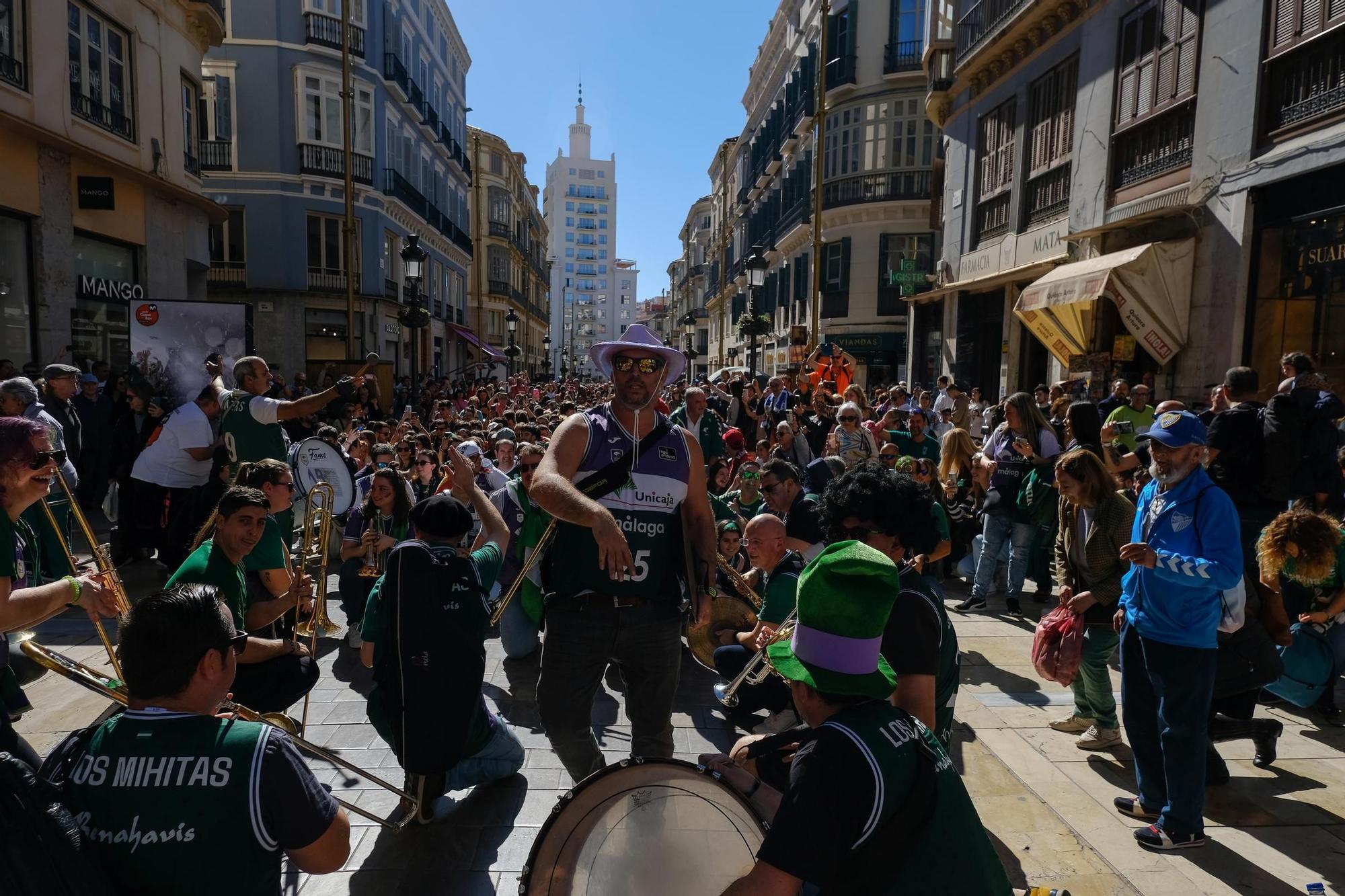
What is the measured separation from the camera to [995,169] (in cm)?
1725

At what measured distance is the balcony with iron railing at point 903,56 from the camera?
26234 mm

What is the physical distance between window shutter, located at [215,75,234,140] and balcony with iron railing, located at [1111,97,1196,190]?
25.4 metres

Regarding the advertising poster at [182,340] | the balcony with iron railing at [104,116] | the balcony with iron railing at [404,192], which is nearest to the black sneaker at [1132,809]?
the advertising poster at [182,340]

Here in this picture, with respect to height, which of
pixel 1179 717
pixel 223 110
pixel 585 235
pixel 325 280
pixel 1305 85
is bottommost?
pixel 1179 717

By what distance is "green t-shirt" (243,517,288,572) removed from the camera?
13.4 feet

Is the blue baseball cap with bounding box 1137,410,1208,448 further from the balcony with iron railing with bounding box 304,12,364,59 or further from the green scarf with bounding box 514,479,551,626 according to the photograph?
the balcony with iron railing with bounding box 304,12,364,59

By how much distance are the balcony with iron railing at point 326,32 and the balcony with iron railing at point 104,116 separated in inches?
505

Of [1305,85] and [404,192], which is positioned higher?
[404,192]

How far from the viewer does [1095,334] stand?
12.8m

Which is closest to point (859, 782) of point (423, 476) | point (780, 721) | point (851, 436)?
point (780, 721)

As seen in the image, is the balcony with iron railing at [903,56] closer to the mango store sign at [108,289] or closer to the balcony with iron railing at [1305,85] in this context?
the balcony with iron railing at [1305,85]

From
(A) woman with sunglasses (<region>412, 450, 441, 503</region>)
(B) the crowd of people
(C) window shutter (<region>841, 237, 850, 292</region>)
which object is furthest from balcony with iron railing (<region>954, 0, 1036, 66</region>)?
(A) woman with sunglasses (<region>412, 450, 441, 503</region>)

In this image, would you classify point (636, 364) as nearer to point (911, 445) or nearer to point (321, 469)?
point (321, 469)

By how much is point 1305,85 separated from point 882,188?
18219 millimetres
